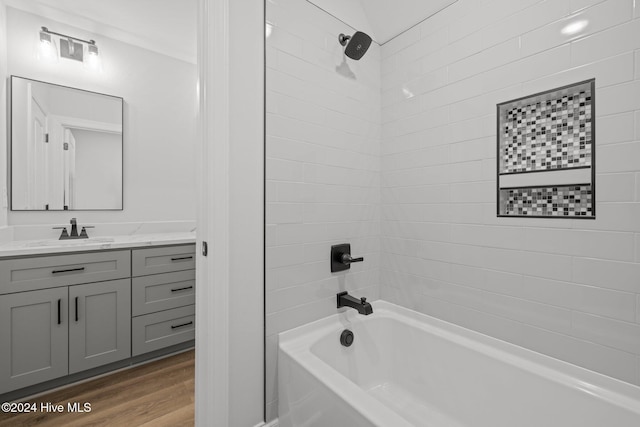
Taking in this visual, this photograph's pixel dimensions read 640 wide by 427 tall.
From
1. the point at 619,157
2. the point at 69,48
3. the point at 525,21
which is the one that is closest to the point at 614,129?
the point at 619,157

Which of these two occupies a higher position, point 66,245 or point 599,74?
point 599,74

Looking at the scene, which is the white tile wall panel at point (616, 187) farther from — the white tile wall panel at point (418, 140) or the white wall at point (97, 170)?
the white wall at point (97, 170)

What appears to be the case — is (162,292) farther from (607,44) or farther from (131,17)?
(607,44)

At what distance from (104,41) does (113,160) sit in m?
1.03

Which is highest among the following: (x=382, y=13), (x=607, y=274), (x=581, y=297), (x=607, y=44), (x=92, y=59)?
(x=92, y=59)

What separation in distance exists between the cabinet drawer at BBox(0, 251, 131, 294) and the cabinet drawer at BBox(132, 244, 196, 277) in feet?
0.20

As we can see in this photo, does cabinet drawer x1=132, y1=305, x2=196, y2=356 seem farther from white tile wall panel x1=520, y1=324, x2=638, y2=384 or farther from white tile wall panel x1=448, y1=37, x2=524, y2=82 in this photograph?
white tile wall panel x1=448, y1=37, x2=524, y2=82

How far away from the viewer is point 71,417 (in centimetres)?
158

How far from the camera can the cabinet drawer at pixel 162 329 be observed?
2064 millimetres

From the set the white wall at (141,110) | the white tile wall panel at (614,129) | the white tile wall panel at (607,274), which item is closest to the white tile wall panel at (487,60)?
the white tile wall panel at (614,129)

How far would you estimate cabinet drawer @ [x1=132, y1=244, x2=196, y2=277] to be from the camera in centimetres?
206

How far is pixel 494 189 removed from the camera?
128cm

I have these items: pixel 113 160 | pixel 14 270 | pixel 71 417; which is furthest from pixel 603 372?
pixel 113 160

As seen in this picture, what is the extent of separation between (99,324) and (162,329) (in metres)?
0.41
